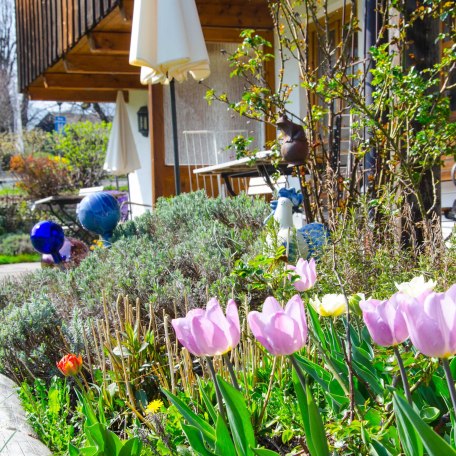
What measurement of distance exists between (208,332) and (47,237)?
4968 millimetres

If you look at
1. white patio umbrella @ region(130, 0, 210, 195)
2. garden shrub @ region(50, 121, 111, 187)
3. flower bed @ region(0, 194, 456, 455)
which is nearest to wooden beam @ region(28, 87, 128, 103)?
garden shrub @ region(50, 121, 111, 187)

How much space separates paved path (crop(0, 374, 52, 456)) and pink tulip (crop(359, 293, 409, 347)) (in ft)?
3.65

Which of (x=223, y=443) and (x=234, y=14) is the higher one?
(x=234, y=14)

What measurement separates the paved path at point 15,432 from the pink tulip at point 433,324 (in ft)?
4.06

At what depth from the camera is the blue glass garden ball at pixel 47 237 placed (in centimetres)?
599

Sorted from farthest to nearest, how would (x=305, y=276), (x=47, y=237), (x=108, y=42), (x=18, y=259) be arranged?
1. (x=18, y=259)
2. (x=108, y=42)
3. (x=47, y=237)
4. (x=305, y=276)

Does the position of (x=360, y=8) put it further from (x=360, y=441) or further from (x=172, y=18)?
(x=360, y=441)

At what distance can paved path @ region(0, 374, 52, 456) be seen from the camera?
2.12 metres

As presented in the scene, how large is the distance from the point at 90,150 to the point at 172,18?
1350 cm

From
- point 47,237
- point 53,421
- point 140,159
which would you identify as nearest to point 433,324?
point 53,421

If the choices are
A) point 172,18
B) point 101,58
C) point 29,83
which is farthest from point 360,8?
point 29,83

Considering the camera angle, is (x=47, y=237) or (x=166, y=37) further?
(x=166, y=37)

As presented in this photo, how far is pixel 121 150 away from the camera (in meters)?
12.8

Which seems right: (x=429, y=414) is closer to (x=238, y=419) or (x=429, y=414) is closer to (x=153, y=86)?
(x=238, y=419)
